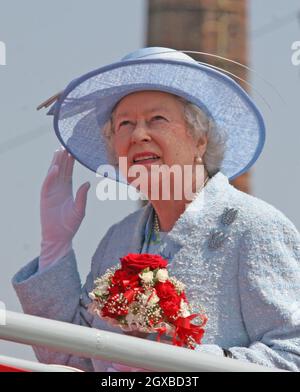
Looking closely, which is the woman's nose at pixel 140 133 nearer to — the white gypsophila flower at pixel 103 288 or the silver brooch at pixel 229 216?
the silver brooch at pixel 229 216

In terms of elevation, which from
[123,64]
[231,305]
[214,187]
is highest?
[123,64]

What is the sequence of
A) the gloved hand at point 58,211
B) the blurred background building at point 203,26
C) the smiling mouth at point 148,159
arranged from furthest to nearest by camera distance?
the blurred background building at point 203,26 → the gloved hand at point 58,211 → the smiling mouth at point 148,159

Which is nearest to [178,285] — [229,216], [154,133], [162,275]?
[162,275]

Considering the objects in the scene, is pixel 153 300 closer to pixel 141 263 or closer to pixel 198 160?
pixel 141 263

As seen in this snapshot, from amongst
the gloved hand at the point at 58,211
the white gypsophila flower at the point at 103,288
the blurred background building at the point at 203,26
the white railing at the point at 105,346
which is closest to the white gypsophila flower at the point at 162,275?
the white gypsophila flower at the point at 103,288

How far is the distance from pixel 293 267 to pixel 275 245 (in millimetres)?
88

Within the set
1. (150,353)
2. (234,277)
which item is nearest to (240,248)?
(234,277)

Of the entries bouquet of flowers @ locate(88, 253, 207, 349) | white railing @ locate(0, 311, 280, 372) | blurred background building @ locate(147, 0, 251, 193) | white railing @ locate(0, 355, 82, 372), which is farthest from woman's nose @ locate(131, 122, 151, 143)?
blurred background building @ locate(147, 0, 251, 193)

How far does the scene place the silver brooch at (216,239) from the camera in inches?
179

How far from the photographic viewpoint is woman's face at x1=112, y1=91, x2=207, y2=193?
4684 mm

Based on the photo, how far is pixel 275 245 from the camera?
4445 mm

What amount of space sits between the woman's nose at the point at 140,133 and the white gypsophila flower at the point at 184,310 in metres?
0.64

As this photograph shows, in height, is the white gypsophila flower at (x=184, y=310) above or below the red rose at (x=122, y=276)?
below

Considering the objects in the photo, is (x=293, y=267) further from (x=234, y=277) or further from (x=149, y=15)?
(x=149, y=15)
